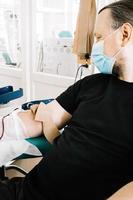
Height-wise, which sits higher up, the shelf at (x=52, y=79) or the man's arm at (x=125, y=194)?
the shelf at (x=52, y=79)

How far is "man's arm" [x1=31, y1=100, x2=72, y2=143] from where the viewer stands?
1225 mm

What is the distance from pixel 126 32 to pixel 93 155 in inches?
20.0

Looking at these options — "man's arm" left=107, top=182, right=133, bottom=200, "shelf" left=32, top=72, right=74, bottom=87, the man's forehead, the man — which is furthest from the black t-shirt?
"shelf" left=32, top=72, right=74, bottom=87

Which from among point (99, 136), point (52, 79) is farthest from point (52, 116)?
point (52, 79)

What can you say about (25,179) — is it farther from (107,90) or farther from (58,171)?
(107,90)

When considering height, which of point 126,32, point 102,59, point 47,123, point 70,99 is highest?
point 126,32

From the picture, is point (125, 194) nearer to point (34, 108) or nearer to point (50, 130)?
point (50, 130)

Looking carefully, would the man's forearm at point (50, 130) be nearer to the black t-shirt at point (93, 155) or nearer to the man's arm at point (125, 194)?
the black t-shirt at point (93, 155)

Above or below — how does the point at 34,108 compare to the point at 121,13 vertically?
below

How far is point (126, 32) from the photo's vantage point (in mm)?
1103

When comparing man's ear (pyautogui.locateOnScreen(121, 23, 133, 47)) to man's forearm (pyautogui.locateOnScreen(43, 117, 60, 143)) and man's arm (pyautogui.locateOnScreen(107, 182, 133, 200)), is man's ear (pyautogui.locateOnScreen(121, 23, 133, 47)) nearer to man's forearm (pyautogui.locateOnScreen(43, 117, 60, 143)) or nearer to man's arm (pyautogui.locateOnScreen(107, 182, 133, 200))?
man's forearm (pyautogui.locateOnScreen(43, 117, 60, 143))

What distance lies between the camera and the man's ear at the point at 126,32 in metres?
1.10

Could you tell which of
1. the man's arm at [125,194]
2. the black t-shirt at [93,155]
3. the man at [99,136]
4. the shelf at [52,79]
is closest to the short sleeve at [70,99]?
the man at [99,136]

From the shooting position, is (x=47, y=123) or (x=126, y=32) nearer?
(x=126, y=32)
